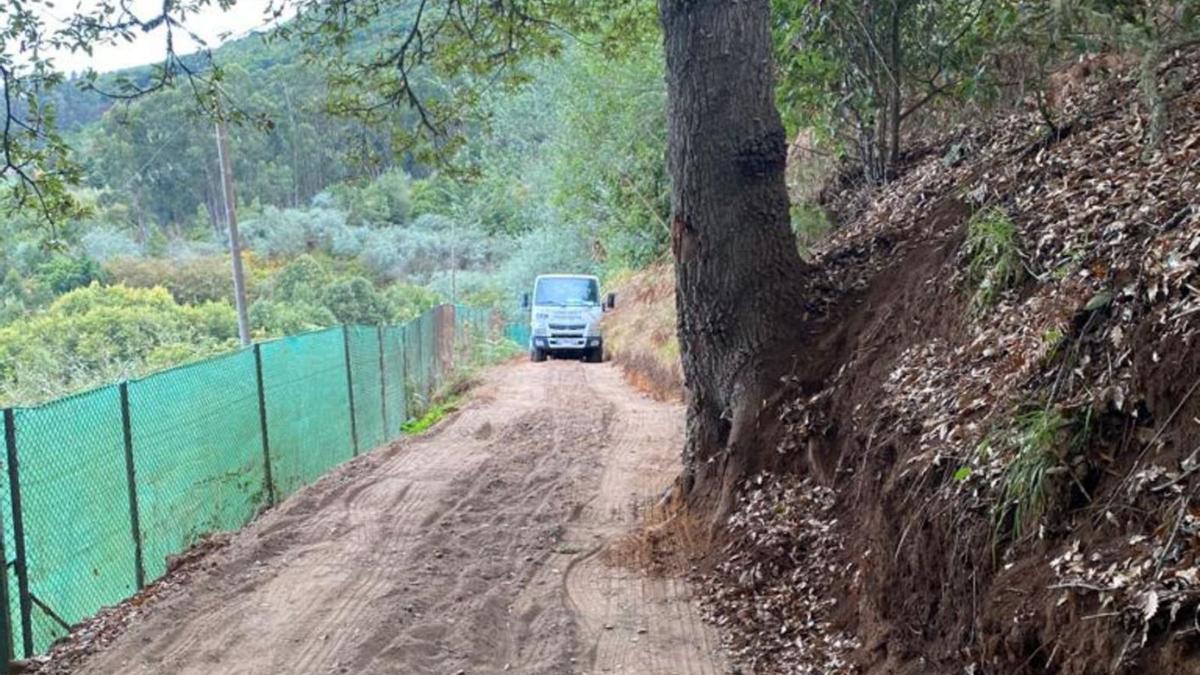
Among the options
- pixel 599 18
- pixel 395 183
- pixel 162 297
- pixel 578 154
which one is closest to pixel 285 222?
pixel 395 183

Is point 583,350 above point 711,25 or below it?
below

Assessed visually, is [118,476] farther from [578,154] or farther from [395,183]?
[395,183]

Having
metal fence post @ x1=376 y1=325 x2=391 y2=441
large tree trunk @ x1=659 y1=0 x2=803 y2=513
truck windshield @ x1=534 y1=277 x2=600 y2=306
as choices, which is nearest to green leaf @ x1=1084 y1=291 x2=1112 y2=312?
large tree trunk @ x1=659 y1=0 x2=803 y2=513

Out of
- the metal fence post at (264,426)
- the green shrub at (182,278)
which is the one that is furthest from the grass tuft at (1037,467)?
the green shrub at (182,278)

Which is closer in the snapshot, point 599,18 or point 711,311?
point 711,311

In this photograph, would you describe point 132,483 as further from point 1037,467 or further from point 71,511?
point 1037,467

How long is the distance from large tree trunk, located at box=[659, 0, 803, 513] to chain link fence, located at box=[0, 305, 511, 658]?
4.20 m

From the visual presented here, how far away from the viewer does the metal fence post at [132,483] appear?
6.88 meters

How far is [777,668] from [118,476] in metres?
4.79

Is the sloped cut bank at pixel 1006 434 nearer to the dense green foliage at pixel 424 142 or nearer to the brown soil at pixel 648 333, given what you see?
the dense green foliage at pixel 424 142

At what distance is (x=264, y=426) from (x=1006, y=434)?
740 cm

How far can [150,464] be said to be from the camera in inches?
282

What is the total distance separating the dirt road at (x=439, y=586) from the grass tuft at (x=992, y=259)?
8.11 ft

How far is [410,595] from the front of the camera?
6.32 metres
